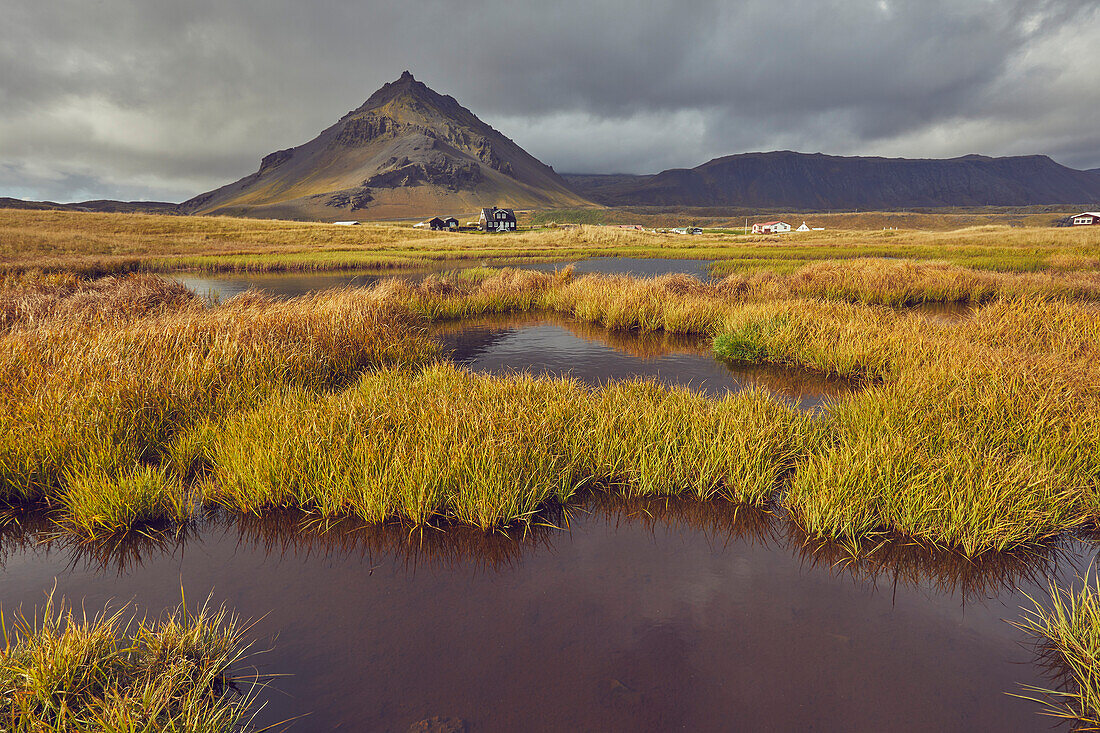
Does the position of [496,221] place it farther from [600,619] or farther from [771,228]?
[600,619]

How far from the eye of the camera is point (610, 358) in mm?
14430

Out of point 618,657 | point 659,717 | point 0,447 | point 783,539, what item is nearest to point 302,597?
point 618,657

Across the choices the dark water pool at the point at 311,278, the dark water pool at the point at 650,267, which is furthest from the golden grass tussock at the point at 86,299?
the dark water pool at the point at 650,267

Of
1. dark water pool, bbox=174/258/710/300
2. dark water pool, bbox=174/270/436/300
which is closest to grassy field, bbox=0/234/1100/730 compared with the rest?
dark water pool, bbox=174/270/436/300

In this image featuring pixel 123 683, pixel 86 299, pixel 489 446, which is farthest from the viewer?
pixel 86 299

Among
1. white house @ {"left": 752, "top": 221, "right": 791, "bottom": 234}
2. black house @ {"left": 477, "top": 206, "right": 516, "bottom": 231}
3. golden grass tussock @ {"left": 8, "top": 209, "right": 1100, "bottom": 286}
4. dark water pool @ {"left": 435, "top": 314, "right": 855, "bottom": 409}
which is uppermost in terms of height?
black house @ {"left": 477, "top": 206, "right": 516, "bottom": 231}

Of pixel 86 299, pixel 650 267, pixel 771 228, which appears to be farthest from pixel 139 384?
pixel 771 228

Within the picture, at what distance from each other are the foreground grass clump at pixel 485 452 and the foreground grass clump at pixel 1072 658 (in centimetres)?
270

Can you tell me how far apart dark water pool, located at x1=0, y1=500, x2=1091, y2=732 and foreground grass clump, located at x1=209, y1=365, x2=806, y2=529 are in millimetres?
387

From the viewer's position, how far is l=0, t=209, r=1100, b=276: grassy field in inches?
1395

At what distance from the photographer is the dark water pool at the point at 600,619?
3730 mm

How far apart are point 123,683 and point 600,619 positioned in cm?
369

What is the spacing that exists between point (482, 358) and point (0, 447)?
9.90 m

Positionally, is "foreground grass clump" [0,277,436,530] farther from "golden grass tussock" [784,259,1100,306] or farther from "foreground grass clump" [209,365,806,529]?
"golden grass tussock" [784,259,1100,306]
